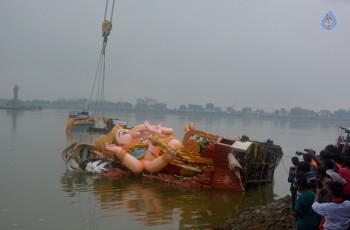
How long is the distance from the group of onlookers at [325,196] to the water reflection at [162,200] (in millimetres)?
5154

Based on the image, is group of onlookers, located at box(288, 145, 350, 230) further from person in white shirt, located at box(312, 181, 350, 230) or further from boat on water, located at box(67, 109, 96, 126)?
boat on water, located at box(67, 109, 96, 126)

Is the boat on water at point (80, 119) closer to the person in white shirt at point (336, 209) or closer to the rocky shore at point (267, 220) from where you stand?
the rocky shore at point (267, 220)

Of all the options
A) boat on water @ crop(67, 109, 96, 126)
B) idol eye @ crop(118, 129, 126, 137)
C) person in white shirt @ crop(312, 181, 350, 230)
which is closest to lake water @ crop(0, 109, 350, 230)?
idol eye @ crop(118, 129, 126, 137)

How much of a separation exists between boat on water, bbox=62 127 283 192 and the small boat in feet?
127

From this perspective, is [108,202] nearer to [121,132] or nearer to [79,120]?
[121,132]

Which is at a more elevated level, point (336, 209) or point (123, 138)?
point (336, 209)

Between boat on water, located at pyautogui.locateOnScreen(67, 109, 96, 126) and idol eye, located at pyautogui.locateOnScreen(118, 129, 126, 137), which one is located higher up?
idol eye, located at pyautogui.locateOnScreen(118, 129, 126, 137)

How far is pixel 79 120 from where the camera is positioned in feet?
189

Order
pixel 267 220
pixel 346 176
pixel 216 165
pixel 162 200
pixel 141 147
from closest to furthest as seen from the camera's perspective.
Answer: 1. pixel 346 176
2. pixel 267 220
3. pixel 162 200
4. pixel 216 165
5. pixel 141 147

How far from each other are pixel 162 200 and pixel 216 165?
2634 millimetres

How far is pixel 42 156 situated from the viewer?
27406 millimetres

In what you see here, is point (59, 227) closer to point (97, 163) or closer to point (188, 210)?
point (188, 210)

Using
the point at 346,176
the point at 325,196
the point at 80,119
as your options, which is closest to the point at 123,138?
the point at 346,176

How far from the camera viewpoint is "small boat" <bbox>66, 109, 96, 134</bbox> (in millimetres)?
56000
